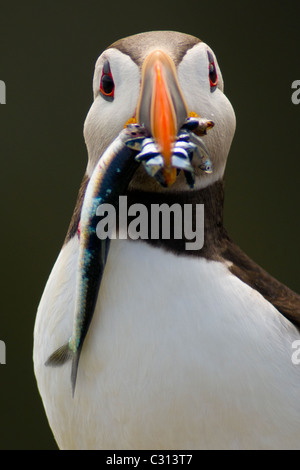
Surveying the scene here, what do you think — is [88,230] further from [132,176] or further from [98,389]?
[98,389]

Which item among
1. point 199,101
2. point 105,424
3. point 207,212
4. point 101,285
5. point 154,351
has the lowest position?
point 105,424

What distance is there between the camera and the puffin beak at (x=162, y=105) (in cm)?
121

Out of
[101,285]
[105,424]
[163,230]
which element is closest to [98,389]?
[105,424]

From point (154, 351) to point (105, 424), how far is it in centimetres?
15

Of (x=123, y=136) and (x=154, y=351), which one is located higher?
(x=123, y=136)

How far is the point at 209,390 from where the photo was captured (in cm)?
135

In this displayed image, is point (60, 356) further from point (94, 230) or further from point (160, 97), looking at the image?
point (160, 97)

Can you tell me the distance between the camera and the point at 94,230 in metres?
1.36

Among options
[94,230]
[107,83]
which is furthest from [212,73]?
[94,230]

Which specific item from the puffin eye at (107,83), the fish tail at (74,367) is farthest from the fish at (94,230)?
the puffin eye at (107,83)

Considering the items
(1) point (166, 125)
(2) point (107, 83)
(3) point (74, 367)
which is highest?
(2) point (107, 83)

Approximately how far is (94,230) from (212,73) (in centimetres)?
31

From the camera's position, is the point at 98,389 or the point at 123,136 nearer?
the point at 123,136

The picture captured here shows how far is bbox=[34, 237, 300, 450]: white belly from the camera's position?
1358 mm
